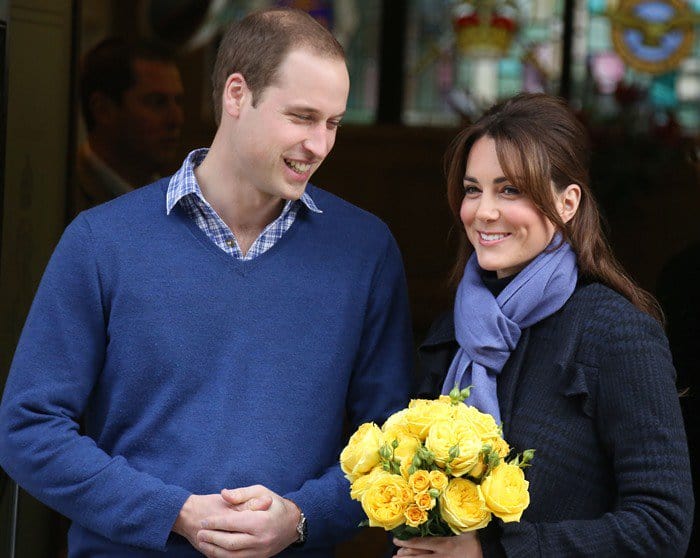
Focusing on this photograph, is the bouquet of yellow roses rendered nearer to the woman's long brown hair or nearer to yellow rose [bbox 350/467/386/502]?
yellow rose [bbox 350/467/386/502]

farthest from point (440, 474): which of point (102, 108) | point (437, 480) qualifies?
point (102, 108)

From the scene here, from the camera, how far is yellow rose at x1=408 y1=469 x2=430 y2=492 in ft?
7.01

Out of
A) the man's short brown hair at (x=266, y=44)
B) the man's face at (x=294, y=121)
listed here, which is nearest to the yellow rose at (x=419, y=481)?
the man's face at (x=294, y=121)

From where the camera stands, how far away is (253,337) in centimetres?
262

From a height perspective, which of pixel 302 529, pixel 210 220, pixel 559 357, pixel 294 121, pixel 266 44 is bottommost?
pixel 302 529

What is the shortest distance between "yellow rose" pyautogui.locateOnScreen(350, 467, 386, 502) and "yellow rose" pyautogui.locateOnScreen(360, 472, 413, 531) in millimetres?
22

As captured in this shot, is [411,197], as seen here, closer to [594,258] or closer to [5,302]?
[5,302]

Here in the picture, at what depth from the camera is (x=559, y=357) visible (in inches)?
94.4

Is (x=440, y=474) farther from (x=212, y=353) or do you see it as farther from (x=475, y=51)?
(x=475, y=51)

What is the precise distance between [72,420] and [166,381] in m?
0.20

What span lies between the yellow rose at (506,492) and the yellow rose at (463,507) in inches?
0.6

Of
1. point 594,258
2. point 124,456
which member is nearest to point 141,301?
point 124,456

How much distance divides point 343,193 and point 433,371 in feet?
14.8

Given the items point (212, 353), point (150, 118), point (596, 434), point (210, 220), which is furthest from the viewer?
point (150, 118)
